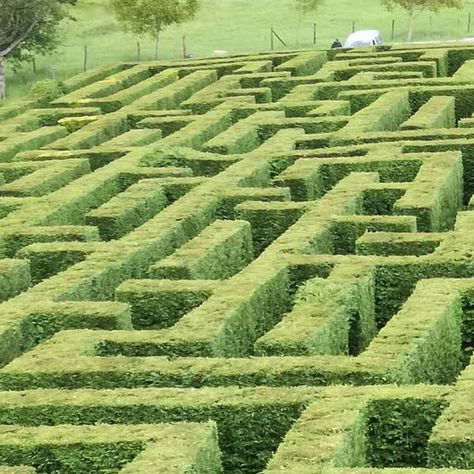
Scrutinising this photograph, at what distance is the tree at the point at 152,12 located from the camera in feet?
167

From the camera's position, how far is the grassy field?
56.6 m

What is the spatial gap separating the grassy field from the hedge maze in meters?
28.6

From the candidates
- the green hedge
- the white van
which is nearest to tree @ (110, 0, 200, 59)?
the white van

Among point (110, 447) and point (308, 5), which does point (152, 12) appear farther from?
point (110, 447)

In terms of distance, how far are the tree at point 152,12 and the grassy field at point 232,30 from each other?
387cm

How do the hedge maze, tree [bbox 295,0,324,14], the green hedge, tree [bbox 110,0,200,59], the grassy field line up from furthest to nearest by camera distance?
tree [bbox 295,0,324,14], the grassy field, tree [bbox 110,0,200,59], the hedge maze, the green hedge

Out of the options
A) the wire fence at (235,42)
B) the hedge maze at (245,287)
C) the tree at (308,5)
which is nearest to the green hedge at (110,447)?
the hedge maze at (245,287)

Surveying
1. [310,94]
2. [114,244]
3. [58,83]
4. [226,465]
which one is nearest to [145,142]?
[310,94]

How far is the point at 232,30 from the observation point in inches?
2454

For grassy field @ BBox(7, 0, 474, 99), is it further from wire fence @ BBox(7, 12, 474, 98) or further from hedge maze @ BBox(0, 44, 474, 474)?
hedge maze @ BBox(0, 44, 474, 474)

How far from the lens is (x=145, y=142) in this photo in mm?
25000

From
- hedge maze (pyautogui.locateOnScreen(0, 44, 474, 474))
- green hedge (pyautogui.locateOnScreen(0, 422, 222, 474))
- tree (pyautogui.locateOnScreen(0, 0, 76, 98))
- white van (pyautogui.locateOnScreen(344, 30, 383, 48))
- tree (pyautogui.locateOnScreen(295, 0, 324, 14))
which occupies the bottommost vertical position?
green hedge (pyautogui.locateOnScreen(0, 422, 222, 474))

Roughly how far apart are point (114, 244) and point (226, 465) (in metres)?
6.49

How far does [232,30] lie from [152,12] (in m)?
11.6
